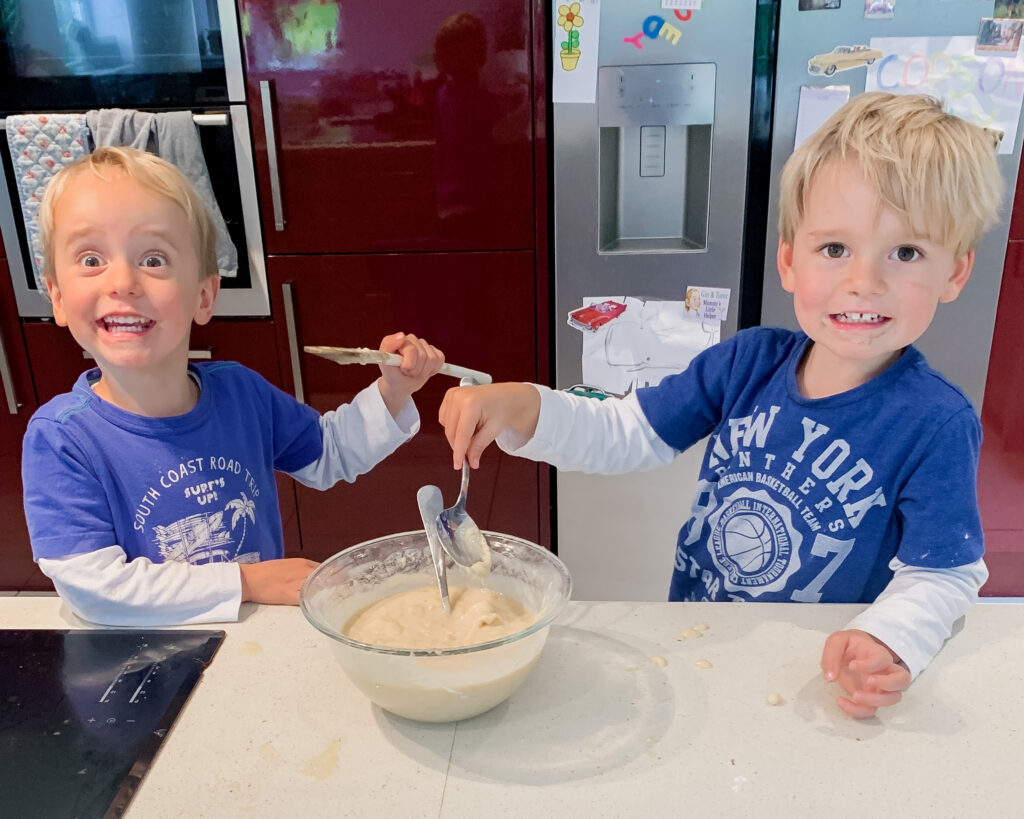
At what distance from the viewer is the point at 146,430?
3.27 ft

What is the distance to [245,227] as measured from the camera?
73.3 inches

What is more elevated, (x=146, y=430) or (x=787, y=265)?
(x=787, y=265)

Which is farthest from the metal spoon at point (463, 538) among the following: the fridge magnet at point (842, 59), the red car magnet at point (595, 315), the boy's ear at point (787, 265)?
the fridge magnet at point (842, 59)

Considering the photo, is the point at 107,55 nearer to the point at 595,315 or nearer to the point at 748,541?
the point at 595,315

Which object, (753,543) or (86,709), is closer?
(86,709)

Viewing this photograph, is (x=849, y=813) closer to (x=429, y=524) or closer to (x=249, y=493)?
(x=429, y=524)

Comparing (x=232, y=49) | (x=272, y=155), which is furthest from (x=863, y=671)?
(x=232, y=49)

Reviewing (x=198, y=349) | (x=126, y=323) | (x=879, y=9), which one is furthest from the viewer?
(x=198, y=349)

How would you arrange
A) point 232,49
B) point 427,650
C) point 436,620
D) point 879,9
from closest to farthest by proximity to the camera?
point 427,650 < point 436,620 < point 879,9 < point 232,49

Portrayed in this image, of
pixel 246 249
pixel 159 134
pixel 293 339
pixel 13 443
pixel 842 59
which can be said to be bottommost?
pixel 13 443

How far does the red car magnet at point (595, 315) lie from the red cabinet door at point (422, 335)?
0.10m

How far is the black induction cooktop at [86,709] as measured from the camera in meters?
0.59

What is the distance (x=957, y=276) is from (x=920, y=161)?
0.13 m

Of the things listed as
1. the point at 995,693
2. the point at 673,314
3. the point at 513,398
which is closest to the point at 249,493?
the point at 513,398
